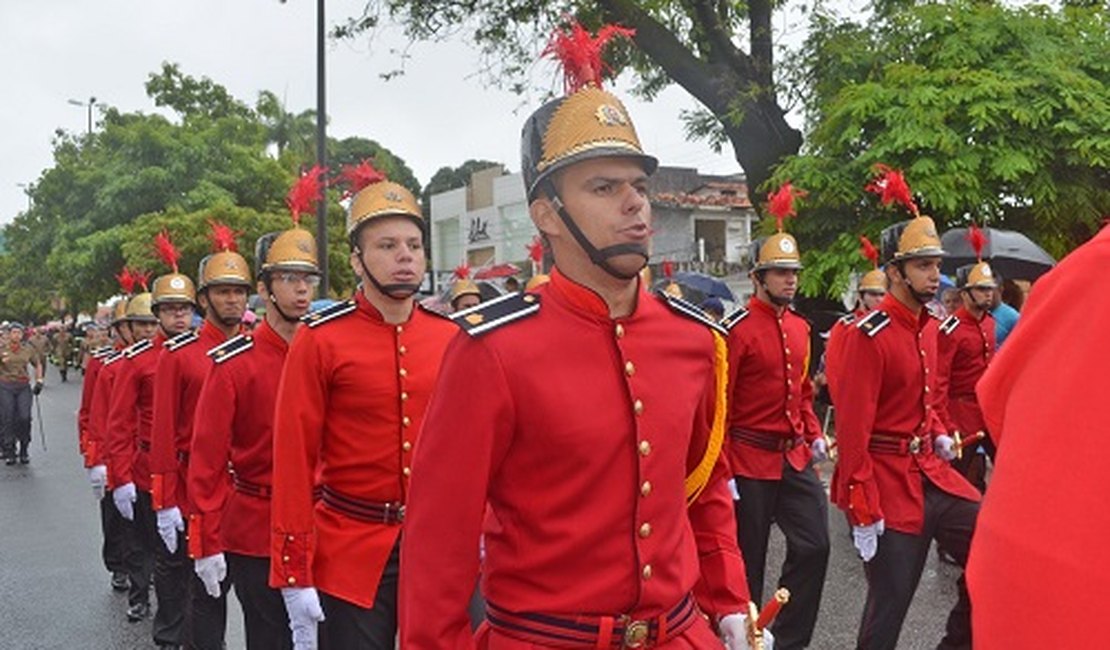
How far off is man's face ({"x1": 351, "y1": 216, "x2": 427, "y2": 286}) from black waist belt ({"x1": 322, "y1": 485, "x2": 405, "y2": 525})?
83 cm

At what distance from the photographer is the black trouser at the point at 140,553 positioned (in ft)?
24.8

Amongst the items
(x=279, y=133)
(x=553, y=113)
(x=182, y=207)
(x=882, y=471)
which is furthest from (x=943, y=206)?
(x=279, y=133)

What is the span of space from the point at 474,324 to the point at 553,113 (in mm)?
553

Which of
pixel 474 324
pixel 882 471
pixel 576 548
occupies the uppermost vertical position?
Answer: pixel 474 324

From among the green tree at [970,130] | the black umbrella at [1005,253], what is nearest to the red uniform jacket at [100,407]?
the black umbrella at [1005,253]

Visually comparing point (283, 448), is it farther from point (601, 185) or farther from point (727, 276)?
point (727, 276)

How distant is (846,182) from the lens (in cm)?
1267

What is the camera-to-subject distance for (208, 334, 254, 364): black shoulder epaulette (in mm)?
5008

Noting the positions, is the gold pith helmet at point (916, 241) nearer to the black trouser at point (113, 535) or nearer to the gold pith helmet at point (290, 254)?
the gold pith helmet at point (290, 254)

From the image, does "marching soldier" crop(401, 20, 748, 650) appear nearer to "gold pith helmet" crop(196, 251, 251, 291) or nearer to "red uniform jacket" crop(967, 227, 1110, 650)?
"red uniform jacket" crop(967, 227, 1110, 650)

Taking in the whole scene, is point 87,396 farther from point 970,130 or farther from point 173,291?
point 970,130

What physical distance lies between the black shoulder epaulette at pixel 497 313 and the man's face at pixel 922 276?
3.53m

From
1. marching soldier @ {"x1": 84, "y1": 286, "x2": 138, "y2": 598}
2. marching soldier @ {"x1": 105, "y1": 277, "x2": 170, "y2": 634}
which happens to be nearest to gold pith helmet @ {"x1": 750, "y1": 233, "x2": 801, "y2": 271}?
marching soldier @ {"x1": 105, "y1": 277, "x2": 170, "y2": 634}

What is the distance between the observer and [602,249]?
2.55 meters
